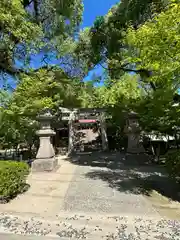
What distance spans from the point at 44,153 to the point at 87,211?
15.0ft

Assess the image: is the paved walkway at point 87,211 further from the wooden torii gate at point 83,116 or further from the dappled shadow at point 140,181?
the wooden torii gate at point 83,116

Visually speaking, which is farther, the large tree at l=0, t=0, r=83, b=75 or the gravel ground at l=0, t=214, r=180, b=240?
the large tree at l=0, t=0, r=83, b=75

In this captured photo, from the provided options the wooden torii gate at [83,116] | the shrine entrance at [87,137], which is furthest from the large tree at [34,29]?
the shrine entrance at [87,137]

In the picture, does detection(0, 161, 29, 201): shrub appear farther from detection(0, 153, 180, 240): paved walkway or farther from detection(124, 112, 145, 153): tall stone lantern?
detection(124, 112, 145, 153): tall stone lantern

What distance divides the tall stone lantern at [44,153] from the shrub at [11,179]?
250 centimetres

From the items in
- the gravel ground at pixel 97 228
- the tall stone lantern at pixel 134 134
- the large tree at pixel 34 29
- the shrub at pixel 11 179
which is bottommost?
the gravel ground at pixel 97 228

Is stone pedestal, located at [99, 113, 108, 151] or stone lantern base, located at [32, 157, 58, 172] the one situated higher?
stone pedestal, located at [99, 113, 108, 151]

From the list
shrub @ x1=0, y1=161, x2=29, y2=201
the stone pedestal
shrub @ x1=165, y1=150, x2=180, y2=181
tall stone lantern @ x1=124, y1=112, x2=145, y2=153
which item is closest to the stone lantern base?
shrub @ x1=0, y1=161, x2=29, y2=201

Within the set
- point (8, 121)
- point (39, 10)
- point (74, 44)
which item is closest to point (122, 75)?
point (74, 44)

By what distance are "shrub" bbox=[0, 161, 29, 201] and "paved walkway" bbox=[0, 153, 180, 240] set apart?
23 cm

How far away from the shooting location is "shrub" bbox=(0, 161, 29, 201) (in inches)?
194

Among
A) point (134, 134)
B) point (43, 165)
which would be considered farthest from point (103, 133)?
point (43, 165)

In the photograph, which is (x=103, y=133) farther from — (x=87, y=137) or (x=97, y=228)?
(x=97, y=228)

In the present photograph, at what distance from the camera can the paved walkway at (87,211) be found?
3547 mm
